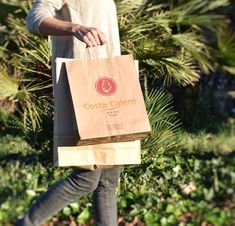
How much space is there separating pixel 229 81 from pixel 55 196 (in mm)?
5661

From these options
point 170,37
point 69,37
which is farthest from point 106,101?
point 170,37

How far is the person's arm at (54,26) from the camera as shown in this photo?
2.42 metres

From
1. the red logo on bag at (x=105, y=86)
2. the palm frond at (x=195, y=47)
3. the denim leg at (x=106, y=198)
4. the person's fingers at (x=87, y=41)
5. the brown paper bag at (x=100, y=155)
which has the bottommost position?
the denim leg at (x=106, y=198)

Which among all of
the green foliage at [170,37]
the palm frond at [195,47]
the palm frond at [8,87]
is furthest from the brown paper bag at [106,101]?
the palm frond at [195,47]

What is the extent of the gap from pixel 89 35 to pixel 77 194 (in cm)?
79

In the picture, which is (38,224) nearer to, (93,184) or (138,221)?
(93,184)

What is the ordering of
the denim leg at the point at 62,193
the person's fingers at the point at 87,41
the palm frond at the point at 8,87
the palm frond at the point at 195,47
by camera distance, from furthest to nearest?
the palm frond at the point at 195,47, the palm frond at the point at 8,87, the denim leg at the point at 62,193, the person's fingers at the point at 87,41

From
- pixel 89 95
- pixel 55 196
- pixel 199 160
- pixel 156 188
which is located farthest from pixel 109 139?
pixel 199 160

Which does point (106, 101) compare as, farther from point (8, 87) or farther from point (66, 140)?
point (8, 87)

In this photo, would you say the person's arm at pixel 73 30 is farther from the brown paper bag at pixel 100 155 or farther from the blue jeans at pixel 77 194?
the blue jeans at pixel 77 194

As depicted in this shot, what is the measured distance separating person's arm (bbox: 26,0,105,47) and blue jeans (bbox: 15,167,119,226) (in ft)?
2.08

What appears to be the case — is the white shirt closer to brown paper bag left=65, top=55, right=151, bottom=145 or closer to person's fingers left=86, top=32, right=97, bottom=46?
brown paper bag left=65, top=55, right=151, bottom=145

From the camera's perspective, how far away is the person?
2.50 metres

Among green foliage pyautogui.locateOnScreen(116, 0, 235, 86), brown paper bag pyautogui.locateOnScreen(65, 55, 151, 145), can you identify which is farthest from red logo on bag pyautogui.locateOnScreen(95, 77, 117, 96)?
green foliage pyautogui.locateOnScreen(116, 0, 235, 86)
